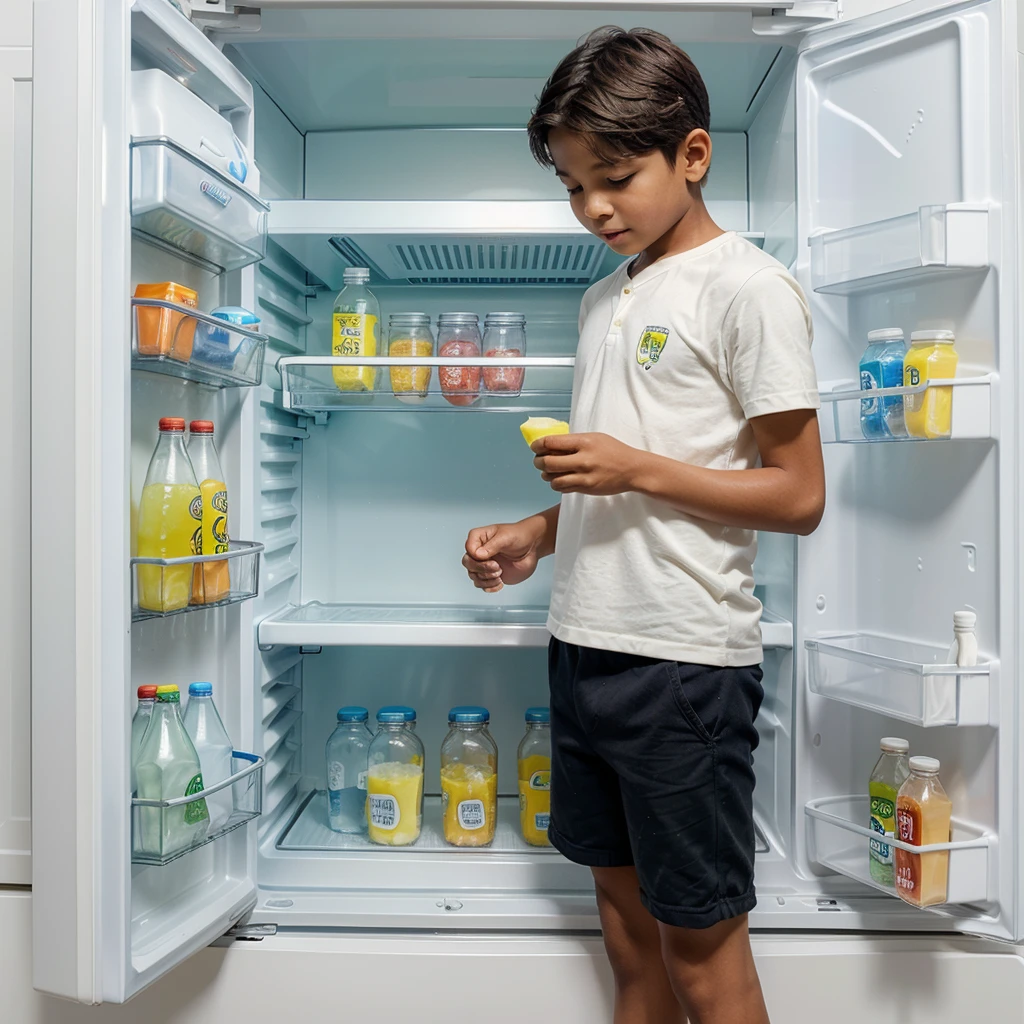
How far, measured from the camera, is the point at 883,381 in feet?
3.53

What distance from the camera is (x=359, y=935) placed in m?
1.18

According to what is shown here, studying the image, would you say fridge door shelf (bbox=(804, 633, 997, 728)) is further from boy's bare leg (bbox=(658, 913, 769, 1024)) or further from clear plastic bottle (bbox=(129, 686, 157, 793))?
clear plastic bottle (bbox=(129, 686, 157, 793))

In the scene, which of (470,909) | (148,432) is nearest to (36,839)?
(148,432)

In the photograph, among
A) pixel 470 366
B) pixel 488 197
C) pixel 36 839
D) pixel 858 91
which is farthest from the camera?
pixel 488 197

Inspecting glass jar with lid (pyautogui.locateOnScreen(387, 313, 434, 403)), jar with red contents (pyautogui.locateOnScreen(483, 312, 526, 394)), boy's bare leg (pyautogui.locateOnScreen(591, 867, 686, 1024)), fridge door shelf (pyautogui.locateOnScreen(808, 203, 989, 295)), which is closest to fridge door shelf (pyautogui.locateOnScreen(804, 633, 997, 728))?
boy's bare leg (pyautogui.locateOnScreen(591, 867, 686, 1024))

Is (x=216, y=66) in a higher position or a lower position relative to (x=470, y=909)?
higher

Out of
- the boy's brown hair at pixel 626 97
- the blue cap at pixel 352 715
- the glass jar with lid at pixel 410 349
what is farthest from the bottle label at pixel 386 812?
the boy's brown hair at pixel 626 97

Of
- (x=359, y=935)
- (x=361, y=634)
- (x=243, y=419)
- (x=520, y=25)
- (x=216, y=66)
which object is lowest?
(x=359, y=935)

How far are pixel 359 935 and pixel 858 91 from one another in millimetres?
1348

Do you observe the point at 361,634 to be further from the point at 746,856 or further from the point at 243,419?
the point at 746,856

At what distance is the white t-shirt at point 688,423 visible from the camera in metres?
0.92

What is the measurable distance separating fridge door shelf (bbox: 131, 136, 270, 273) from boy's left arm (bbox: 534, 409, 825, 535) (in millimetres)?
471

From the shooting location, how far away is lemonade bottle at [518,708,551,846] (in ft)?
4.57

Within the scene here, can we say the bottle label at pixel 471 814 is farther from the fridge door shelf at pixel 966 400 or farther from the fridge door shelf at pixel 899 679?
the fridge door shelf at pixel 966 400
